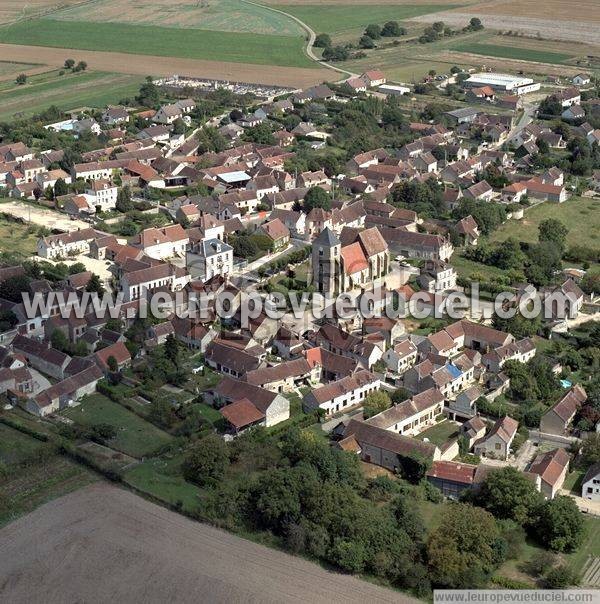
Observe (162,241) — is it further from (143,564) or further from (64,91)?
(64,91)

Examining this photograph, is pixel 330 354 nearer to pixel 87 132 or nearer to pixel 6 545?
pixel 6 545

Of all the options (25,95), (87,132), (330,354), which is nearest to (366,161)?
(87,132)

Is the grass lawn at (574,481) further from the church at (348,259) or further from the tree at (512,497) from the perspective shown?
the church at (348,259)

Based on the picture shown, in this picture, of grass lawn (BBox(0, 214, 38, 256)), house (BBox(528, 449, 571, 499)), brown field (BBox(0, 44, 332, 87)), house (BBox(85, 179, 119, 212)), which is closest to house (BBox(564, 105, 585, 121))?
brown field (BBox(0, 44, 332, 87))

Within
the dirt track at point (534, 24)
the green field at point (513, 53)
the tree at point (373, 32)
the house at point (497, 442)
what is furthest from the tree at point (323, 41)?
the house at point (497, 442)

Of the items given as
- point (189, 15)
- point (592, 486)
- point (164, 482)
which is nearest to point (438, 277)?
point (592, 486)
